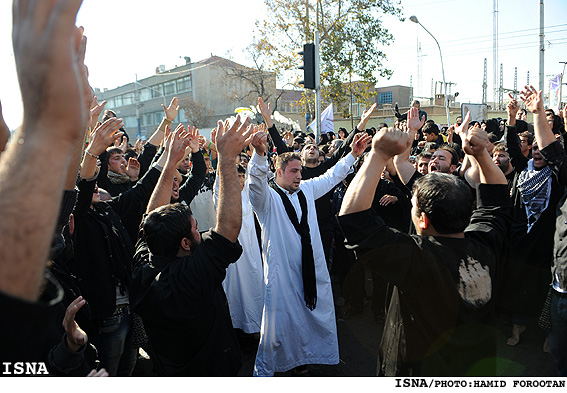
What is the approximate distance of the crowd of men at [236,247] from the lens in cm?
85

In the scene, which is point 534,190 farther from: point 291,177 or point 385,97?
point 385,97

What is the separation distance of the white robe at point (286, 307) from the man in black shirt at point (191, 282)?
1323 mm

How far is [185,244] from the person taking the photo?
7.68 ft

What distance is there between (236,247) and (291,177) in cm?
207

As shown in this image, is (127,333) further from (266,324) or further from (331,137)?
(331,137)

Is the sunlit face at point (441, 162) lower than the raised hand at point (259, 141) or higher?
lower

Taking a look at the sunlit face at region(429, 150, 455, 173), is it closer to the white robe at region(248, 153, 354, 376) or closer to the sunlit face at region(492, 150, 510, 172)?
the sunlit face at region(492, 150, 510, 172)

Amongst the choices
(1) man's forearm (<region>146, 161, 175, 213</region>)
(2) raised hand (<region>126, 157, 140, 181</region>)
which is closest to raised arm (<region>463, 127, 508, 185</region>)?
(1) man's forearm (<region>146, 161, 175, 213</region>)

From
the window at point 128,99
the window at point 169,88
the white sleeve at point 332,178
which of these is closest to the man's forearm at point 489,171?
the white sleeve at point 332,178

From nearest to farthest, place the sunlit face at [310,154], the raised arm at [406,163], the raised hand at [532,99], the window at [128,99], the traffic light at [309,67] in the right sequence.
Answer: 1. the raised hand at [532,99]
2. the raised arm at [406,163]
3. the sunlit face at [310,154]
4. the traffic light at [309,67]
5. the window at [128,99]

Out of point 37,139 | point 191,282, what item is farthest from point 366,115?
point 37,139

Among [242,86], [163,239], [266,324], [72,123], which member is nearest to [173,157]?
[163,239]

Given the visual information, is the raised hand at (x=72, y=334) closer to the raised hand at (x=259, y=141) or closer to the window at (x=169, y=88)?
the raised hand at (x=259, y=141)
